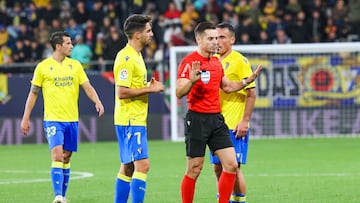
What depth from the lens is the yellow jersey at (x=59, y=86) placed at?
12.8 m

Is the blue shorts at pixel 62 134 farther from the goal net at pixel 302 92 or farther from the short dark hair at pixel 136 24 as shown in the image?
the goal net at pixel 302 92

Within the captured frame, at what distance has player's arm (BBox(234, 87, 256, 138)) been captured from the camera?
10969 millimetres

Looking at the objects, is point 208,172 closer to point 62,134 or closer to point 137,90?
point 62,134

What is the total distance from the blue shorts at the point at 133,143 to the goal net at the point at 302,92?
12056 millimetres

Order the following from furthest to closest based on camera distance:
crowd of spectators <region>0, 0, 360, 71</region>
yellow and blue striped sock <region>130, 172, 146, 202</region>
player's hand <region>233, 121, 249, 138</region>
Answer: crowd of spectators <region>0, 0, 360, 71</region>
player's hand <region>233, 121, 249, 138</region>
yellow and blue striped sock <region>130, 172, 146, 202</region>

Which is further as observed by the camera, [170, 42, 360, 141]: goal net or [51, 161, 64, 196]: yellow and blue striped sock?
[170, 42, 360, 141]: goal net

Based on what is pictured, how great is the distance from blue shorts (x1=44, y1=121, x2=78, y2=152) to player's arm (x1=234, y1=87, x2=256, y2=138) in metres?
2.65

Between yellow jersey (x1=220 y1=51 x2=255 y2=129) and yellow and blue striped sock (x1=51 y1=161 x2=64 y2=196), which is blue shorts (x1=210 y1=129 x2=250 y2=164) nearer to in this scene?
yellow jersey (x1=220 y1=51 x2=255 y2=129)

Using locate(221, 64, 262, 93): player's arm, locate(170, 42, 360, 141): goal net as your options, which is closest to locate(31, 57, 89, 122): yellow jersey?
locate(221, 64, 262, 93): player's arm

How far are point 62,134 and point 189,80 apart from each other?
3066mm

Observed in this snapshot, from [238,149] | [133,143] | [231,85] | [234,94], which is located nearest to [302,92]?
[234,94]

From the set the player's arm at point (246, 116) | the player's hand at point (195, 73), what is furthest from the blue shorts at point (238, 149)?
the player's hand at point (195, 73)

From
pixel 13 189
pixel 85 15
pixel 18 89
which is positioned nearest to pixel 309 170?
pixel 13 189

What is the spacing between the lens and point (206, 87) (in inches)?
414
